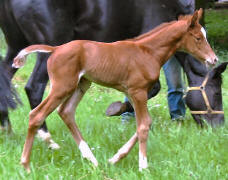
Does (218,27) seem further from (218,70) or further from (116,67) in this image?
(116,67)

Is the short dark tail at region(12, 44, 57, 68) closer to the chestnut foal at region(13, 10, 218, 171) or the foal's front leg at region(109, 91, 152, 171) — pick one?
the chestnut foal at region(13, 10, 218, 171)

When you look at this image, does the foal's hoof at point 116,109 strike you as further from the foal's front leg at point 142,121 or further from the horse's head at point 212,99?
the foal's front leg at point 142,121

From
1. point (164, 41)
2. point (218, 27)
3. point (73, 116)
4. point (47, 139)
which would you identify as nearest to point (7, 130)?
point (47, 139)

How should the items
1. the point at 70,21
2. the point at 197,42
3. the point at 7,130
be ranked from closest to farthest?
the point at 197,42
the point at 7,130
the point at 70,21

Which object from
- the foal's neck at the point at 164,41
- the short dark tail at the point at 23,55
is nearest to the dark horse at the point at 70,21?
the short dark tail at the point at 23,55

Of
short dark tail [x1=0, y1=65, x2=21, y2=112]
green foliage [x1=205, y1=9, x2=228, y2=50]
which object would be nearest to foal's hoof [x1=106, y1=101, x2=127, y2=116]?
short dark tail [x1=0, y1=65, x2=21, y2=112]

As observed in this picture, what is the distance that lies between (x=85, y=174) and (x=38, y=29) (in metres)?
1.80

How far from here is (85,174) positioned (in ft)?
11.4

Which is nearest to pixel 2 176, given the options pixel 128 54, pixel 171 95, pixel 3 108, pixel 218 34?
pixel 3 108

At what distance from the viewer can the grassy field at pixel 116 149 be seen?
11.3 feet

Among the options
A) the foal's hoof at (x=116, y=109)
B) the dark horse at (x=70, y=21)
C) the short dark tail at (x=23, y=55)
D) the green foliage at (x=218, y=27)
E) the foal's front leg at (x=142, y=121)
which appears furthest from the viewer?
the green foliage at (x=218, y=27)

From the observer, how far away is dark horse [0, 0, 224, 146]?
4.62 m

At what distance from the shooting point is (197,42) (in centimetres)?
371

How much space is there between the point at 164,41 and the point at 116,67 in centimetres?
51
